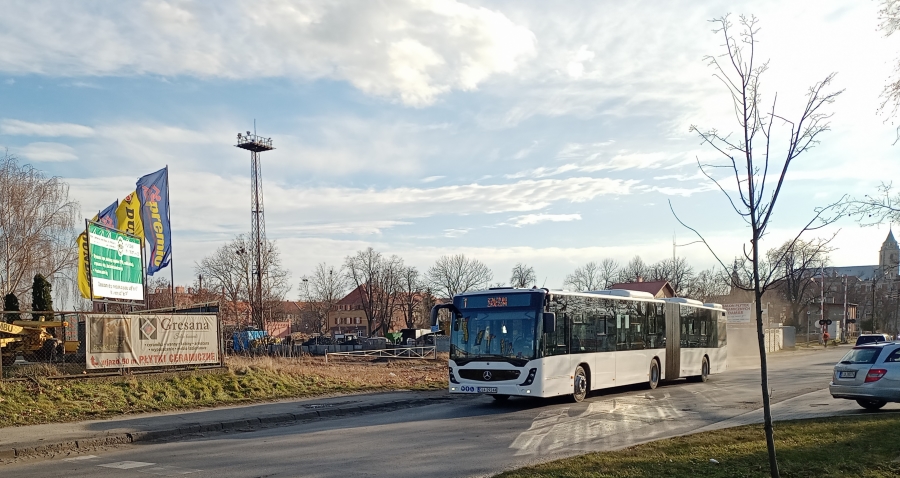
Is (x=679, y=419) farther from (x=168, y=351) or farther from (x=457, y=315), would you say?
(x=168, y=351)

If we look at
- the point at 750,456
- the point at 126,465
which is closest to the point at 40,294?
the point at 126,465

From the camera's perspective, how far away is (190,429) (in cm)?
1423

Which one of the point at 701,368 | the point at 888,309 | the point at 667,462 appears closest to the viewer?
the point at 667,462

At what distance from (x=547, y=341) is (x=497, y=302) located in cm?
163

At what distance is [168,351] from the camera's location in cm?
1897

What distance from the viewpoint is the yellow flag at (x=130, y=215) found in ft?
80.6

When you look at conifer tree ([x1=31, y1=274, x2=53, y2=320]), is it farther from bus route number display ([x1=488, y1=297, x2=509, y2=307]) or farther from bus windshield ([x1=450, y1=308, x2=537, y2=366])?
bus route number display ([x1=488, y1=297, x2=509, y2=307])

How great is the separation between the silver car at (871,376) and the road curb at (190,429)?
10385 mm

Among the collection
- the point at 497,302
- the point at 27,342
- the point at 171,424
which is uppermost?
the point at 497,302

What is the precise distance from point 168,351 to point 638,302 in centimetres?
1405

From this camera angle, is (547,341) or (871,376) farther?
(547,341)

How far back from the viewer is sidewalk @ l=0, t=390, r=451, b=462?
12.3m

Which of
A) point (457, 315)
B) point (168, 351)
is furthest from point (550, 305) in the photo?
point (168, 351)

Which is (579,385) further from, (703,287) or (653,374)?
(703,287)
